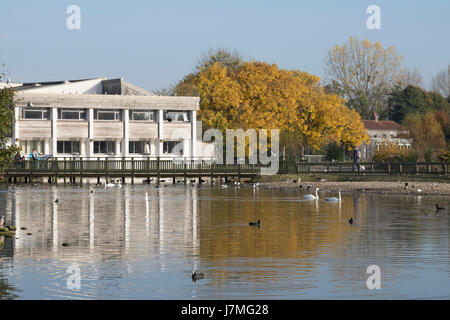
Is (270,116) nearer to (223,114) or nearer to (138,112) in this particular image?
(223,114)

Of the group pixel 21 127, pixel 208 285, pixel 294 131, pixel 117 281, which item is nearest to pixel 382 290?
pixel 208 285

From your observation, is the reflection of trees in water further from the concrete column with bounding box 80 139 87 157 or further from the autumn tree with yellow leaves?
the autumn tree with yellow leaves

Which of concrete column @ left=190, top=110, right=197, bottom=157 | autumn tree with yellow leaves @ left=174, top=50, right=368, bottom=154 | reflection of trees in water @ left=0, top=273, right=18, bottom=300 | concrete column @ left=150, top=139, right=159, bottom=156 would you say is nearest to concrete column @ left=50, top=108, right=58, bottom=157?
concrete column @ left=150, top=139, right=159, bottom=156

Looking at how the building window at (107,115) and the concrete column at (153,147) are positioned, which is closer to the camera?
the building window at (107,115)

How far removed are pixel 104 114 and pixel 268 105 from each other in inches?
651

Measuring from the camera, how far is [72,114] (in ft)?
276

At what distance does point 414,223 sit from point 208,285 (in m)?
16.5

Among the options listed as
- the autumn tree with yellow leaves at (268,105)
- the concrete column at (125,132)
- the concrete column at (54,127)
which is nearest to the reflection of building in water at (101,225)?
the concrete column at (54,127)

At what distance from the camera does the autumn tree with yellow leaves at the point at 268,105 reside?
86.2 metres

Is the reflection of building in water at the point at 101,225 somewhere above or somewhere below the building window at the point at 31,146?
below

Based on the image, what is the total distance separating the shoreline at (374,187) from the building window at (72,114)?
935 inches

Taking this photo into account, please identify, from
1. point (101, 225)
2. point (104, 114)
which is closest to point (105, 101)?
point (104, 114)

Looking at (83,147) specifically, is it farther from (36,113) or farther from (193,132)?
(193,132)

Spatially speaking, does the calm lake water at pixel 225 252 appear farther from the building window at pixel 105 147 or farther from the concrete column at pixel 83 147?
the building window at pixel 105 147
